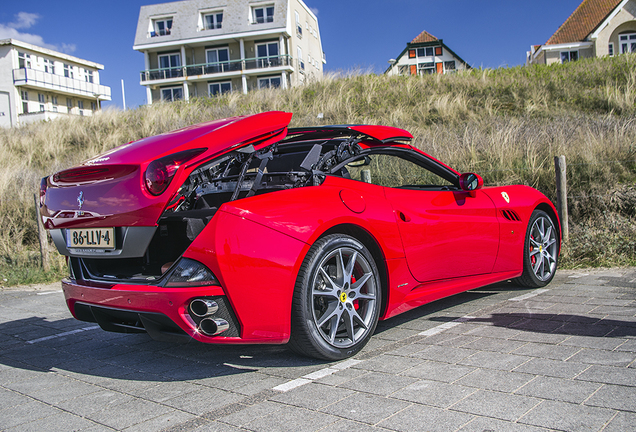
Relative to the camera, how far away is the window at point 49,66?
56562mm

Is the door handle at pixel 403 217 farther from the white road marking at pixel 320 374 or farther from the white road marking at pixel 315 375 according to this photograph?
the white road marking at pixel 320 374

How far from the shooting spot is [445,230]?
144 inches

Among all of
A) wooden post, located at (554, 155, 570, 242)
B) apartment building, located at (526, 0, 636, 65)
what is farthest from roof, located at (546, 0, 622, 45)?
wooden post, located at (554, 155, 570, 242)

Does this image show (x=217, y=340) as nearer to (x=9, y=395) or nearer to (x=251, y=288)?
(x=251, y=288)

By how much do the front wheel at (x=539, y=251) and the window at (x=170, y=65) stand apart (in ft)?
152

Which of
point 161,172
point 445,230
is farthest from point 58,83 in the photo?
point 445,230

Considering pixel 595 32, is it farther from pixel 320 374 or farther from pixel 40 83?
pixel 40 83

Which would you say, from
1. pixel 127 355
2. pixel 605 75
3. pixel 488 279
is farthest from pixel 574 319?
pixel 605 75

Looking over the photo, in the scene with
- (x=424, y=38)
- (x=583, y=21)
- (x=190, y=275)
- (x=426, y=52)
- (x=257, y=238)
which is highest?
(x=424, y=38)

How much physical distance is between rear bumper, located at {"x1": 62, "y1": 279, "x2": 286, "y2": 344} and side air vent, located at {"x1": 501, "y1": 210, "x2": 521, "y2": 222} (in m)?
2.45

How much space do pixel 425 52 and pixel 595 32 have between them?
33.5 meters

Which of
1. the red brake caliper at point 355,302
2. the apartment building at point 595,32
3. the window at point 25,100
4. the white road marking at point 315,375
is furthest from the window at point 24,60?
the white road marking at point 315,375

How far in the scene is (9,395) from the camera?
9.09ft

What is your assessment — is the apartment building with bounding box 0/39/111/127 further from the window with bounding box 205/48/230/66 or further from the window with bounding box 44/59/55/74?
the window with bounding box 205/48/230/66
